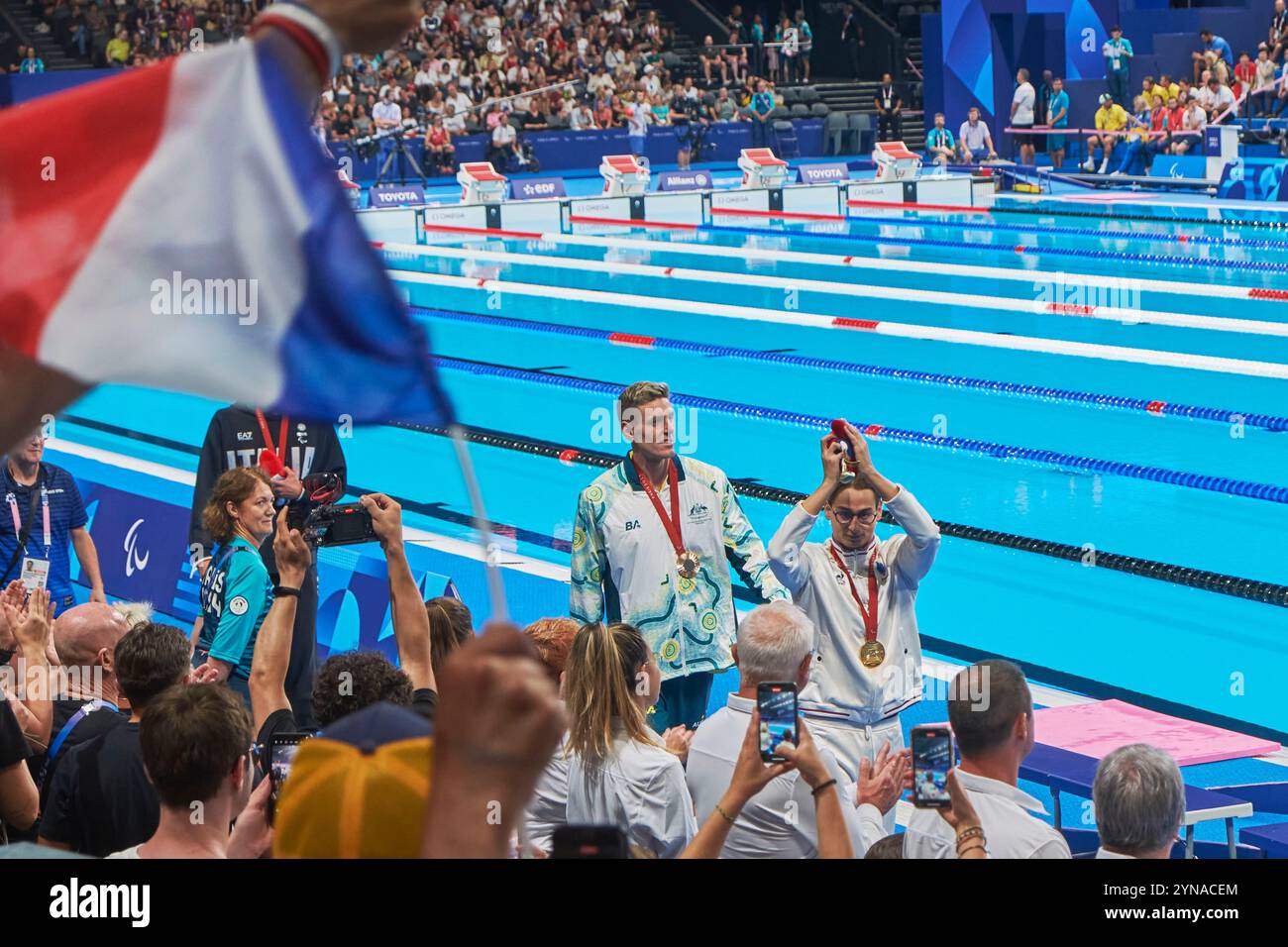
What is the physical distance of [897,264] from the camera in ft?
56.6

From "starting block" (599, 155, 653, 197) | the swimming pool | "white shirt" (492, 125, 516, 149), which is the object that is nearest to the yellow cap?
the swimming pool

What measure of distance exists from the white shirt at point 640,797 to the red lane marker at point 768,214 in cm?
1884

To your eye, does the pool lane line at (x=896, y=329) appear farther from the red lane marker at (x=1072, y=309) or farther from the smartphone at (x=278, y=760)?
the smartphone at (x=278, y=760)

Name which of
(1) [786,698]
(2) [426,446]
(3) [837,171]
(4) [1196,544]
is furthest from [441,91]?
(1) [786,698]

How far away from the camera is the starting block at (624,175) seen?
23.0 metres

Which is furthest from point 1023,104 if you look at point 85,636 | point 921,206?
point 85,636

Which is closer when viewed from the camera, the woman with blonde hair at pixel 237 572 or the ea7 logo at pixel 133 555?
the woman with blonde hair at pixel 237 572

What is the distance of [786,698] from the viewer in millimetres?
2926

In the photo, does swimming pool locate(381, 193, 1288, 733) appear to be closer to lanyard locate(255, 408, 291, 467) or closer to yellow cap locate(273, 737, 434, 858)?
lanyard locate(255, 408, 291, 467)

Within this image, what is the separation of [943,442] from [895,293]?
5.53m

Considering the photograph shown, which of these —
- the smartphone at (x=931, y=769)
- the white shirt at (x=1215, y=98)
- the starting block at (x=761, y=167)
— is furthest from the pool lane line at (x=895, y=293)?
the white shirt at (x=1215, y=98)

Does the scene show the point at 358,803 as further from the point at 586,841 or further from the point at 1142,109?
the point at 1142,109

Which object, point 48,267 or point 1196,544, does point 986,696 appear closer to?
point 48,267
